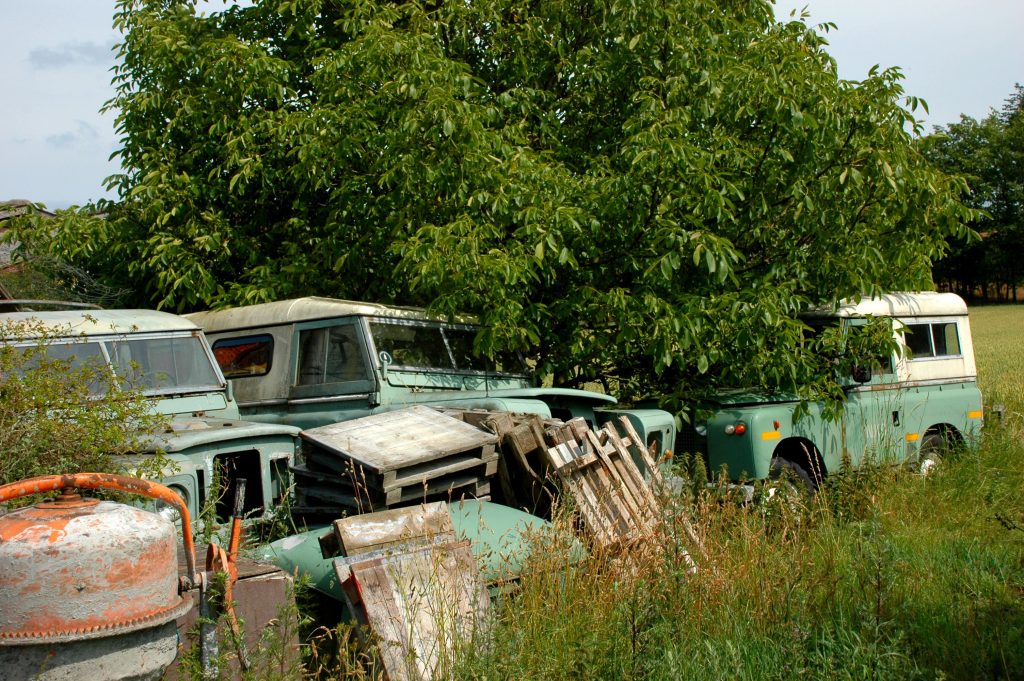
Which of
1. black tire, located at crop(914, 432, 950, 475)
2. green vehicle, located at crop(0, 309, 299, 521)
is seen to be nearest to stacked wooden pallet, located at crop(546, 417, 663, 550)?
green vehicle, located at crop(0, 309, 299, 521)

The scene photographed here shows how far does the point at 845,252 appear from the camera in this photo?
802cm

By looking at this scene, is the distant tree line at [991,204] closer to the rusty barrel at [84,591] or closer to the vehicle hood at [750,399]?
the vehicle hood at [750,399]

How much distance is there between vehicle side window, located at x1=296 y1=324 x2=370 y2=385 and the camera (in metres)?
6.70

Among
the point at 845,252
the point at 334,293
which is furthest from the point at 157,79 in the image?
the point at 845,252

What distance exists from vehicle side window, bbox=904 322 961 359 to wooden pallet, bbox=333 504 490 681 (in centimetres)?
615

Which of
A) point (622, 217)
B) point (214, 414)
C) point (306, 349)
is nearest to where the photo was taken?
point (214, 414)

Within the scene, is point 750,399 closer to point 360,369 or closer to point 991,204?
point 360,369

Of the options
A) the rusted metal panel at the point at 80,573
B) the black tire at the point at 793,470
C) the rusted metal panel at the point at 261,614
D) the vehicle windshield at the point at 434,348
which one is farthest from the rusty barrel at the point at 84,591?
the black tire at the point at 793,470

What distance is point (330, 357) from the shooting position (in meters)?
6.82

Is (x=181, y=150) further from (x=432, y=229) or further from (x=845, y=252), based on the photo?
(x=845, y=252)

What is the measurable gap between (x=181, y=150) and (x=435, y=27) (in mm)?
2696

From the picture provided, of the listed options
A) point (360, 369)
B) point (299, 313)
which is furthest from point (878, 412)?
point (299, 313)

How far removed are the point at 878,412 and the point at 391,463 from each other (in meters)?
5.20

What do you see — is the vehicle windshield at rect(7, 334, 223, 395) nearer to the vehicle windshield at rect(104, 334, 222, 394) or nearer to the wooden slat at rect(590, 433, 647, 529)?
the vehicle windshield at rect(104, 334, 222, 394)
